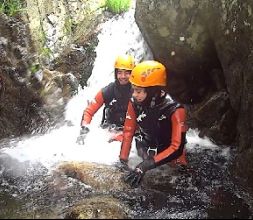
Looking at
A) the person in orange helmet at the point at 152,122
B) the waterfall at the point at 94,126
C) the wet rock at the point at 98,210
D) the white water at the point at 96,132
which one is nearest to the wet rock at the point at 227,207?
the person in orange helmet at the point at 152,122

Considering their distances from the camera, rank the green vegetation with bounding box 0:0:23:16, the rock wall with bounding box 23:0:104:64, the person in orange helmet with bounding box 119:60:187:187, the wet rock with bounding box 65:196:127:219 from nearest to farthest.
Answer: the wet rock with bounding box 65:196:127:219 → the person in orange helmet with bounding box 119:60:187:187 → the green vegetation with bounding box 0:0:23:16 → the rock wall with bounding box 23:0:104:64

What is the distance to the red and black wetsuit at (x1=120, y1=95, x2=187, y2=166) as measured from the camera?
16.6ft

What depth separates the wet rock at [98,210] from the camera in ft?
13.1

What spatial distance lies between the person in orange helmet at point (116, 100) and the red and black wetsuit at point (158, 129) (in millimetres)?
847

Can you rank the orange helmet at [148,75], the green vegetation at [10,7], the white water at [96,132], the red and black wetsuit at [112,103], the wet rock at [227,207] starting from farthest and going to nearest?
the green vegetation at [10,7] < the red and black wetsuit at [112,103] < the white water at [96,132] < the orange helmet at [148,75] < the wet rock at [227,207]

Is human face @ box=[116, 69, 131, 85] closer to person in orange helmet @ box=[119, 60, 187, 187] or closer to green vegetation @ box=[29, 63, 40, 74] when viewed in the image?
person in orange helmet @ box=[119, 60, 187, 187]

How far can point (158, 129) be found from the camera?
5.50m

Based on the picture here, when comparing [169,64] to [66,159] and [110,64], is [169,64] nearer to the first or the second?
[110,64]

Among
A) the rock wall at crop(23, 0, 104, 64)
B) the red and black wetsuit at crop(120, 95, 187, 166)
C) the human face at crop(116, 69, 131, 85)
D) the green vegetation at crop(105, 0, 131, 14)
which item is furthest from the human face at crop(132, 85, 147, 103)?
the green vegetation at crop(105, 0, 131, 14)

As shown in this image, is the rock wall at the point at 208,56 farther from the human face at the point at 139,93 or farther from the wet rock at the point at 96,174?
the wet rock at the point at 96,174

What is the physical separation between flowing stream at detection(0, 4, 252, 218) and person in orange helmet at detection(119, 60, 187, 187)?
0.27 m

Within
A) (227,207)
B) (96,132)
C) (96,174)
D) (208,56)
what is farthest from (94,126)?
(227,207)

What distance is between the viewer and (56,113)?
840 centimetres

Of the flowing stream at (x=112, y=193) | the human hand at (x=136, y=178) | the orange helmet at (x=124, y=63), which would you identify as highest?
the orange helmet at (x=124, y=63)
